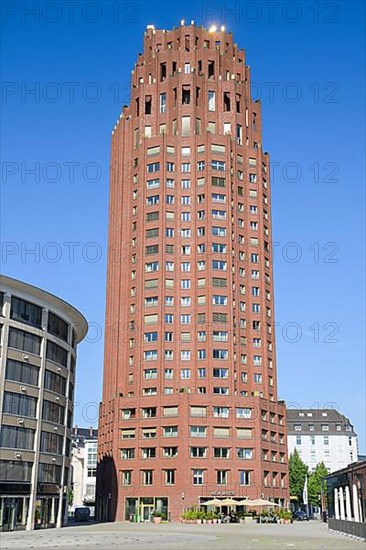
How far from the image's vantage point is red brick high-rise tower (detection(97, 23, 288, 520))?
9275 cm

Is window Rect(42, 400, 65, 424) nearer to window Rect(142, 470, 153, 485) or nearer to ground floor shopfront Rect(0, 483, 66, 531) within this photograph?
ground floor shopfront Rect(0, 483, 66, 531)

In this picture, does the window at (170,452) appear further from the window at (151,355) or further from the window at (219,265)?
the window at (219,265)

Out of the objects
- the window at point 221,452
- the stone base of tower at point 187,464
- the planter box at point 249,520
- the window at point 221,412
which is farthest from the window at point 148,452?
the planter box at point 249,520

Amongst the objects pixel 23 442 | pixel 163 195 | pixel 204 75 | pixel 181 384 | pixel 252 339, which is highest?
pixel 204 75

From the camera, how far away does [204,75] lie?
112 m

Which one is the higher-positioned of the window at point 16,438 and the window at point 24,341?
the window at point 24,341

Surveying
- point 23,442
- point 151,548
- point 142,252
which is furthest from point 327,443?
point 151,548

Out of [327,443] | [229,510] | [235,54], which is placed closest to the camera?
[229,510]

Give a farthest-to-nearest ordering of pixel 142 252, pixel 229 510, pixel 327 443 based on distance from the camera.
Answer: pixel 327 443
pixel 142 252
pixel 229 510

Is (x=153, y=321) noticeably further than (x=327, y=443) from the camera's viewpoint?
No

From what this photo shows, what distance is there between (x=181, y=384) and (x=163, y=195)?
1134 inches

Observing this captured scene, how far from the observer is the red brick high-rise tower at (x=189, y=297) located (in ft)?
304

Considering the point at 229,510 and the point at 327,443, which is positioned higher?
the point at 327,443

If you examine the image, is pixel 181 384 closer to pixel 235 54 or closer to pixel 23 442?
pixel 23 442
